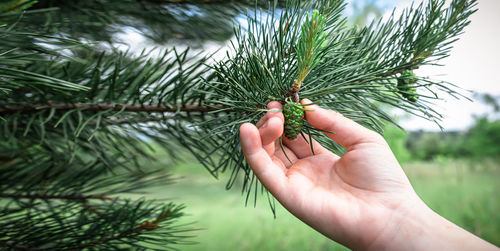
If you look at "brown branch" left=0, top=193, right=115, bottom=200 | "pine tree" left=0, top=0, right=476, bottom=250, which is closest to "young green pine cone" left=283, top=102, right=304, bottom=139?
"pine tree" left=0, top=0, right=476, bottom=250

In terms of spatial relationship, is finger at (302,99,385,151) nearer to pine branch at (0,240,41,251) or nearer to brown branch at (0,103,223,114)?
brown branch at (0,103,223,114)

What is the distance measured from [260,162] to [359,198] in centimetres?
11

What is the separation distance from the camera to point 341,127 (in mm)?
292

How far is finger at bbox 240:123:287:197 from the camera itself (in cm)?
24

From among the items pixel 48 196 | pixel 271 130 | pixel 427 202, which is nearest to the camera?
pixel 271 130

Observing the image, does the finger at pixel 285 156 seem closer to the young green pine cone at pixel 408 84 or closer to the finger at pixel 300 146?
the finger at pixel 300 146

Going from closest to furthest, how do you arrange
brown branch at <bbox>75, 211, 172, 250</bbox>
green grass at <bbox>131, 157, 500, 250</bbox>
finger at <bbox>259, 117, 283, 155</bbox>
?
finger at <bbox>259, 117, 283, 155</bbox> → brown branch at <bbox>75, 211, 172, 250</bbox> → green grass at <bbox>131, 157, 500, 250</bbox>

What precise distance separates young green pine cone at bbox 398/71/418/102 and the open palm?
0.05m

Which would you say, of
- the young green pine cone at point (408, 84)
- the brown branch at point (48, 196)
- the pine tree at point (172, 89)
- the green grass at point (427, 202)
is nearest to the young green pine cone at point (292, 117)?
the pine tree at point (172, 89)

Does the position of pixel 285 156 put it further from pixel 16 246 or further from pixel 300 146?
pixel 16 246

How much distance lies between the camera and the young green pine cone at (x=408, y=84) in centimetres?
30

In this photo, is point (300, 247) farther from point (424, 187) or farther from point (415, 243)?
point (424, 187)

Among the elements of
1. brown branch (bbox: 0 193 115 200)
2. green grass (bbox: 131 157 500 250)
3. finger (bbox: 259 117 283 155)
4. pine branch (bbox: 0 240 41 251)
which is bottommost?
green grass (bbox: 131 157 500 250)

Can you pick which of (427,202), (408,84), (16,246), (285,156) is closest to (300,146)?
(285,156)
